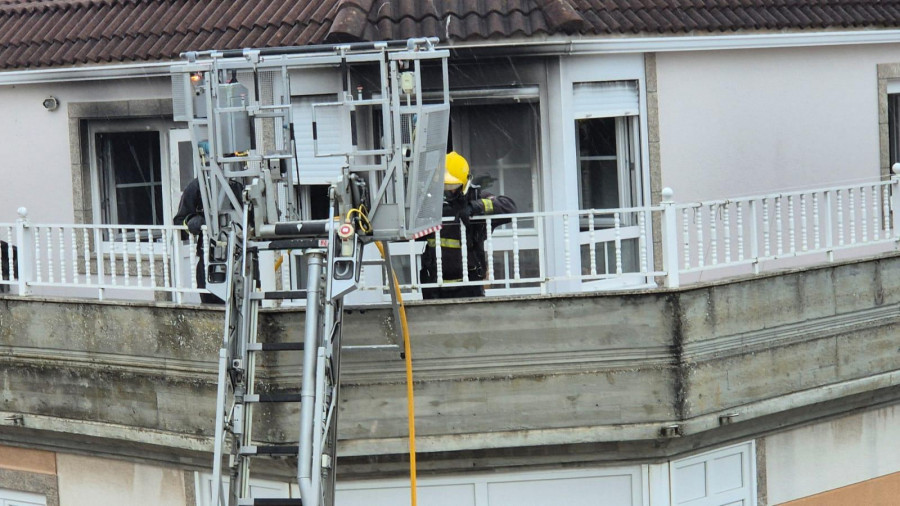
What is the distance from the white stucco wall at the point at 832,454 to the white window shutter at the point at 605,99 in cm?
306

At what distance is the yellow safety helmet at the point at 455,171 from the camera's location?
1042cm

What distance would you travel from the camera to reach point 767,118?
13.2 metres

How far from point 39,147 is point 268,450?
5808 mm

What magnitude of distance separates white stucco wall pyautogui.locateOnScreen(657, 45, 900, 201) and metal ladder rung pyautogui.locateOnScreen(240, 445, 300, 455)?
478cm

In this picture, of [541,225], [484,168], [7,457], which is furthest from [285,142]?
[7,457]

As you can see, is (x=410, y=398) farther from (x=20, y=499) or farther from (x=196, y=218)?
(x=20, y=499)

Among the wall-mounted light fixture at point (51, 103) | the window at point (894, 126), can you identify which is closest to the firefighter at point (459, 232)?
the wall-mounted light fixture at point (51, 103)

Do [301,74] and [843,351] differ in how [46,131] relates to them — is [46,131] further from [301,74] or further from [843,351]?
[843,351]

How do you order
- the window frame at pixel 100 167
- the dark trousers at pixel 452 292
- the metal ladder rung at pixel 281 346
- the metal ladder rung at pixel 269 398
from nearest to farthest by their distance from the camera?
the metal ladder rung at pixel 269 398 → the metal ladder rung at pixel 281 346 → the dark trousers at pixel 452 292 → the window frame at pixel 100 167

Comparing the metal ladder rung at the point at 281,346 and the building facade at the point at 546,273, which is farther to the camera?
the building facade at the point at 546,273

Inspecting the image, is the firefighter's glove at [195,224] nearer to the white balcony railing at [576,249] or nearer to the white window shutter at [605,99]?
the white balcony railing at [576,249]

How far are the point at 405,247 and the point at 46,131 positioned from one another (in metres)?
4.22

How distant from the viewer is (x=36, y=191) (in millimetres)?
13859

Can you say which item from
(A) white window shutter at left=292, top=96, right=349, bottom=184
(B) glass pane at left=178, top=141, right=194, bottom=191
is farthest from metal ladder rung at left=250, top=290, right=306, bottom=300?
(B) glass pane at left=178, top=141, right=194, bottom=191
